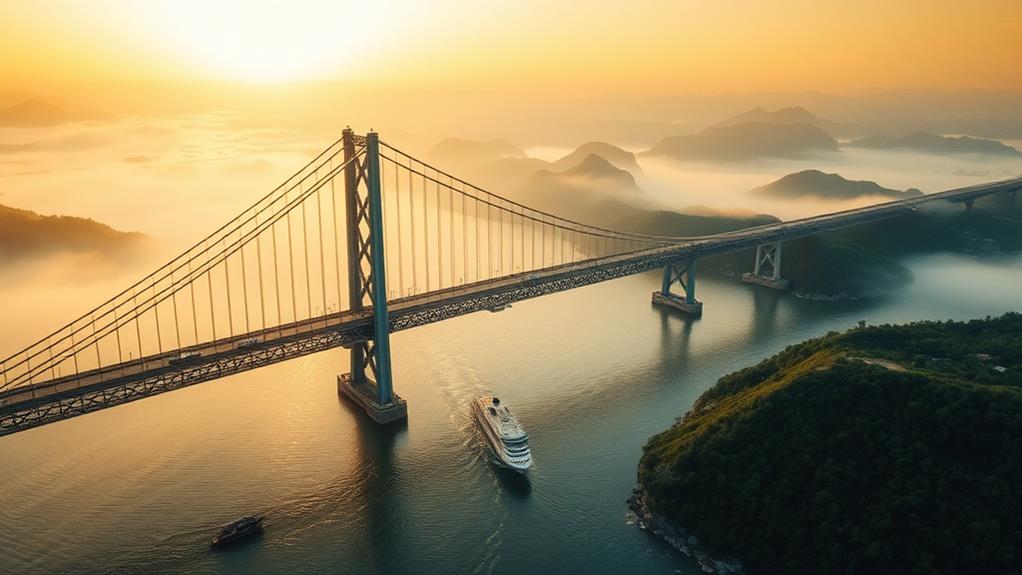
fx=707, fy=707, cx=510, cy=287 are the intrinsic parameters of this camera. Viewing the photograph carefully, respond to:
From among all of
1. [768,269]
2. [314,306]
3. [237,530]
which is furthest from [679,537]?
[768,269]

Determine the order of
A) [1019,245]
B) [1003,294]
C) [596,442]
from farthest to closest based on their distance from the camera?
[1019,245]
[1003,294]
[596,442]

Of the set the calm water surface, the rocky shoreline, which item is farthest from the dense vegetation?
the calm water surface

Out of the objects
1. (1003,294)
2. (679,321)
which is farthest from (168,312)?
(1003,294)

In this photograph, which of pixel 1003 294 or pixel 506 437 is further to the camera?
pixel 1003 294

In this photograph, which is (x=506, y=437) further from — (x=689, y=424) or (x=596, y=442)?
(x=689, y=424)

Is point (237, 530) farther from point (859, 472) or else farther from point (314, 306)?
point (314, 306)

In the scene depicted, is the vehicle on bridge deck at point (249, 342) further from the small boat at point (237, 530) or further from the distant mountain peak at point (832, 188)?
the distant mountain peak at point (832, 188)

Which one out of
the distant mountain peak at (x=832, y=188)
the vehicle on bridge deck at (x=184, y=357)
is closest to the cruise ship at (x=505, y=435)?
the vehicle on bridge deck at (x=184, y=357)
